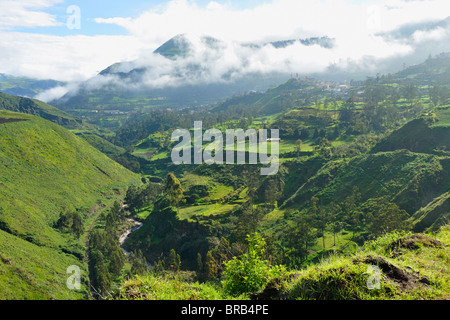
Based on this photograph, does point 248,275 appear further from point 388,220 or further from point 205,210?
point 205,210

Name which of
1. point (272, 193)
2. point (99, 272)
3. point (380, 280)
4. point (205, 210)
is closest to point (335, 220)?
point (272, 193)

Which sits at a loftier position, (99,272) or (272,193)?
(272,193)

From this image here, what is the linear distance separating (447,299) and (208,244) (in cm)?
5086

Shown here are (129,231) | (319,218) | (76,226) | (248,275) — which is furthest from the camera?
(129,231)

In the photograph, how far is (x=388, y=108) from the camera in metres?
105

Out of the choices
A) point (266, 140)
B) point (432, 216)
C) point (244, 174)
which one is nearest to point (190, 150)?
point (266, 140)

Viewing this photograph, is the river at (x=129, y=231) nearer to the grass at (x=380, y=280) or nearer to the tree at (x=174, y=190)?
the tree at (x=174, y=190)

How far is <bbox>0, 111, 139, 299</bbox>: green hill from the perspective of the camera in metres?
45.8

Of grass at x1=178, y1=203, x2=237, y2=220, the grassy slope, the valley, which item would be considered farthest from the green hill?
the grassy slope

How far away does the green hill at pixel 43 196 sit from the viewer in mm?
45750

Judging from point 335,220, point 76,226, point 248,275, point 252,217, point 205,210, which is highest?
point 248,275

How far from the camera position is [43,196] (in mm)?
75438

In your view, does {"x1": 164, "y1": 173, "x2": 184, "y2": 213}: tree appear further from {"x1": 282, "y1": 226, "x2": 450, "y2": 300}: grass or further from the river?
{"x1": 282, "y1": 226, "x2": 450, "y2": 300}: grass
